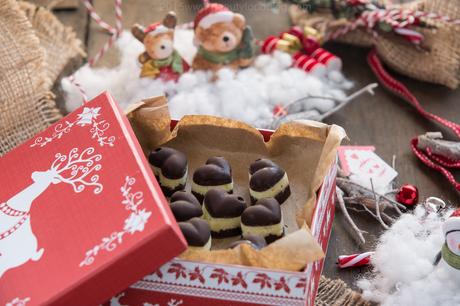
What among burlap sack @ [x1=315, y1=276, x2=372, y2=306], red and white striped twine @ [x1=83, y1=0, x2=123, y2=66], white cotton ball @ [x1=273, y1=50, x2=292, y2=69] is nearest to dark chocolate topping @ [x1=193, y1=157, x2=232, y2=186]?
burlap sack @ [x1=315, y1=276, x2=372, y2=306]

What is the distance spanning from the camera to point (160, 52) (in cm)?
154

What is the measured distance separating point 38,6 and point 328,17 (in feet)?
2.44

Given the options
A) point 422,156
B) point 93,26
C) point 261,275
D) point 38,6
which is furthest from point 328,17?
point 261,275

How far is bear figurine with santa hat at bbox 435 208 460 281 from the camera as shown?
1013mm

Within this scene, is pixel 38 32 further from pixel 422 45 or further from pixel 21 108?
pixel 422 45

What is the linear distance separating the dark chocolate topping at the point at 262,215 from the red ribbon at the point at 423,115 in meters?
0.49

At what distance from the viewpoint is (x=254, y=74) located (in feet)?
5.31

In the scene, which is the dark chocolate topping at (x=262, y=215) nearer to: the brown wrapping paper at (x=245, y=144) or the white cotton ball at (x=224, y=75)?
the brown wrapping paper at (x=245, y=144)

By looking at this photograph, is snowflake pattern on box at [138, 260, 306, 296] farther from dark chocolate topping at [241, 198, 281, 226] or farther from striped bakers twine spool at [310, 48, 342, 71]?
striped bakers twine spool at [310, 48, 342, 71]

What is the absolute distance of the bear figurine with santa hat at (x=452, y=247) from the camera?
101cm

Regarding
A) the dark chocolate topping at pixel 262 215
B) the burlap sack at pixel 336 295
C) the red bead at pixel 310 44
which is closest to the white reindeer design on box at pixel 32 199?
the dark chocolate topping at pixel 262 215

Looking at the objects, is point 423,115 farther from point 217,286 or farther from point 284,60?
point 217,286

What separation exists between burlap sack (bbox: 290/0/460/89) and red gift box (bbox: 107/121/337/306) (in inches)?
29.6

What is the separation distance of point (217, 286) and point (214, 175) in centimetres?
20
